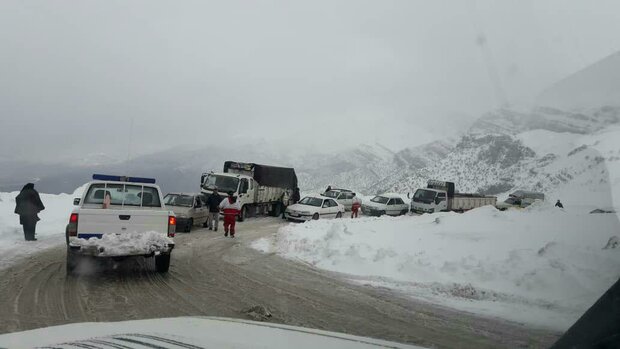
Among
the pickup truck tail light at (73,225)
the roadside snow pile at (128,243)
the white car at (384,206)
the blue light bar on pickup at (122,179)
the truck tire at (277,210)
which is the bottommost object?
the truck tire at (277,210)

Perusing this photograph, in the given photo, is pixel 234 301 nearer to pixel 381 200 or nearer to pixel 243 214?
pixel 243 214

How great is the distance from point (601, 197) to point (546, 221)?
4.23 m

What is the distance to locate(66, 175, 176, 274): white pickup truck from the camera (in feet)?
25.7

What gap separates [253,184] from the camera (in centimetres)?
2433

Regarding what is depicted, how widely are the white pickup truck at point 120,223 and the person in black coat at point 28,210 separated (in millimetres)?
4887

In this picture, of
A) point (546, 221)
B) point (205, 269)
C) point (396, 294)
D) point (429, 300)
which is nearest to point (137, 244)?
point (205, 269)

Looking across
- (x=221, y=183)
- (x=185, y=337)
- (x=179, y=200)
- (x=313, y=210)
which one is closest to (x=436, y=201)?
(x=313, y=210)

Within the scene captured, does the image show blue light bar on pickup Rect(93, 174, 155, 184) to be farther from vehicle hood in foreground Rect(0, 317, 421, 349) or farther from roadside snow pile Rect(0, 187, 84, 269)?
vehicle hood in foreground Rect(0, 317, 421, 349)

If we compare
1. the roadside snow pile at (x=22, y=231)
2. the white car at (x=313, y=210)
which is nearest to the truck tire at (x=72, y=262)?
the roadside snow pile at (x=22, y=231)

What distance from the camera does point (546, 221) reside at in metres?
12.6

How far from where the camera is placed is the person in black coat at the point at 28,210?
12.7 metres

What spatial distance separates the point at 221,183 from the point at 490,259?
1574cm

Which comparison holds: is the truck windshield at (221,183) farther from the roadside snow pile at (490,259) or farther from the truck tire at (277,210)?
the roadside snow pile at (490,259)

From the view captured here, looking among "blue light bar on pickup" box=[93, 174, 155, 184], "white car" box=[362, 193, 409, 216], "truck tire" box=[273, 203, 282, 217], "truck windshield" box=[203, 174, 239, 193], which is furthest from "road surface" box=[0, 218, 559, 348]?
"white car" box=[362, 193, 409, 216]
